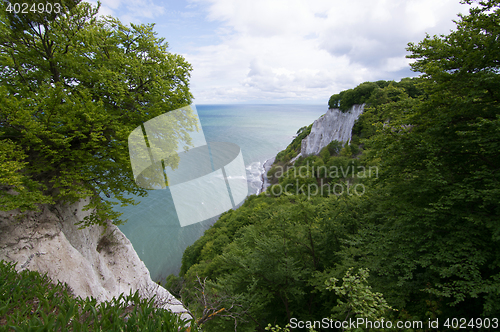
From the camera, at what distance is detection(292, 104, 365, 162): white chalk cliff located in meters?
44.2

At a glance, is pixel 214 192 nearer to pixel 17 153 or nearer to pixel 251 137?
pixel 17 153

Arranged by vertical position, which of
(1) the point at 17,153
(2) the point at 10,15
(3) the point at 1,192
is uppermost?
(2) the point at 10,15

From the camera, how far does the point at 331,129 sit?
51656mm

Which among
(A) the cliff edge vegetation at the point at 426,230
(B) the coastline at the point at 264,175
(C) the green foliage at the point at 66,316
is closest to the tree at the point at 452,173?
(A) the cliff edge vegetation at the point at 426,230

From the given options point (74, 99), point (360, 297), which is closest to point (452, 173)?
point (360, 297)

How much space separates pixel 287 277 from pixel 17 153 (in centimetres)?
1039

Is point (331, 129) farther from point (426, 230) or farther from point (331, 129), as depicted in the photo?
point (426, 230)

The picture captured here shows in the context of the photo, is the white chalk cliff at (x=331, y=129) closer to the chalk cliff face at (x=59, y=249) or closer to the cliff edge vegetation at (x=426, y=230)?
the cliff edge vegetation at (x=426, y=230)

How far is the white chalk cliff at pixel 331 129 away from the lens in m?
44.2

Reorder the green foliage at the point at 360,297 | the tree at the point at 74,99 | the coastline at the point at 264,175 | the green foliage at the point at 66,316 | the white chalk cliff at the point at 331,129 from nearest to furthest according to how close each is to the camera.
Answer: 1. the green foliage at the point at 66,316
2. the green foliage at the point at 360,297
3. the tree at the point at 74,99
4. the white chalk cliff at the point at 331,129
5. the coastline at the point at 264,175

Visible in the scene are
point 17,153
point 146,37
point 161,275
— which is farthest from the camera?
point 161,275

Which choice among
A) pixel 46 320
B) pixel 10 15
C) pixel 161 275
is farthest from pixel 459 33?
pixel 161 275

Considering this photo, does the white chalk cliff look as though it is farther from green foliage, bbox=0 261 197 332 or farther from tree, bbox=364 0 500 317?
green foliage, bbox=0 261 197 332

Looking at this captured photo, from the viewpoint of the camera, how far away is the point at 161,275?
27.0 metres
